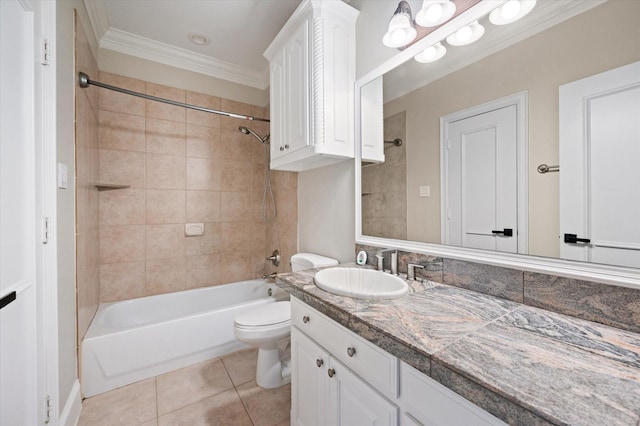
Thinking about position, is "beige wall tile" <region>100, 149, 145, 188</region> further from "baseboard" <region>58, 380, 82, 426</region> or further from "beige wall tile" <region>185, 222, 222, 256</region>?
"baseboard" <region>58, 380, 82, 426</region>

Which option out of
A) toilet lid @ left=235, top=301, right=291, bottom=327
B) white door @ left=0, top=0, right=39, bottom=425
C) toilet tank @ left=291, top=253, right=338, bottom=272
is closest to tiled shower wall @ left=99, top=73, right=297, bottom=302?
toilet tank @ left=291, top=253, right=338, bottom=272

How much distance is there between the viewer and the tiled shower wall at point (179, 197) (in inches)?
90.1

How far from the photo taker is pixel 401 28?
1.29m

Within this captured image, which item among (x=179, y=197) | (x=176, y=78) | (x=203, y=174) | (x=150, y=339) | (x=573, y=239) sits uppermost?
(x=176, y=78)

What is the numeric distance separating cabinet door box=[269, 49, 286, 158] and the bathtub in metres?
1.32

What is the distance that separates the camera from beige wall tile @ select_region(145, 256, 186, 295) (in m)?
2.43

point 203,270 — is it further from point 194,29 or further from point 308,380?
point 194,29

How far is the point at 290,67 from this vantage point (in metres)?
1.72

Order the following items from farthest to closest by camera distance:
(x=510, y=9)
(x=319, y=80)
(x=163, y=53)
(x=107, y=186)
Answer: (x=163, y=53) → (x=107, y=186) → (x=319, y=80) → (x=510, y=9)

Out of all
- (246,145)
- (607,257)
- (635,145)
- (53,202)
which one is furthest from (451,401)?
(246,145)

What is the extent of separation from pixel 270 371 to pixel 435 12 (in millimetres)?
2230

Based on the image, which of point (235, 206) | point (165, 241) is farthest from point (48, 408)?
point (235, 206)

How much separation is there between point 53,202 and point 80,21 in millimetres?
1305

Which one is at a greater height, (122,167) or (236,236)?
(122,167)
